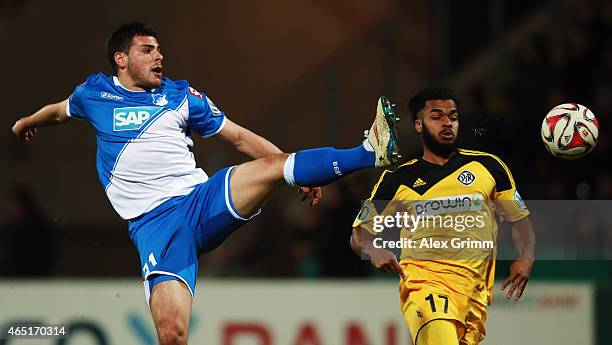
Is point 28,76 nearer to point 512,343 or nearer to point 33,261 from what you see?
point 33,261

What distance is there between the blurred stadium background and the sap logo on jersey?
2164 millimetres

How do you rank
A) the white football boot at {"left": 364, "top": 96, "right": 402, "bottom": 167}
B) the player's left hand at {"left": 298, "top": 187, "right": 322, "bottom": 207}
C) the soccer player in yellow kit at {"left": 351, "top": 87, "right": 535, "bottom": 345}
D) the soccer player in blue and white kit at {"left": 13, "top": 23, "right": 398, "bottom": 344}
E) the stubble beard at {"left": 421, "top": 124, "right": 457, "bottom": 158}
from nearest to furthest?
the white football boot at {"left": 364, "top": 96, "right": 402, "bottom": 167}
the soccer player in blue and white kit at {"left": 13, "top": 23, "right": 398, "bottom": 344}
the soccer player in yellow kit at {"left": 351, "top": 87, "right": 535, "bottom": 345}
the player's left hand at {"left": 298, "top": 187, "right": 322, "bottom": 207}
the stubble beard at {"left": 421, "top": 124, "right": 457, "bottom": 158}

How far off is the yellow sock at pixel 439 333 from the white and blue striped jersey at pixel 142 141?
56.4 inches

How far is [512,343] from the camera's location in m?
7.95

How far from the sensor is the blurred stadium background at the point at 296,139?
820 centimetres

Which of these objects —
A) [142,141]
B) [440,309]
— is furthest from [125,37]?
[440,309]

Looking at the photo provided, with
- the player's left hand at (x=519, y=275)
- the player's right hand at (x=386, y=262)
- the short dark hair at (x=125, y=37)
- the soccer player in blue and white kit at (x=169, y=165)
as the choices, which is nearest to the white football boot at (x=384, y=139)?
the soccer player in blue and white kit at (x=169, y=165)

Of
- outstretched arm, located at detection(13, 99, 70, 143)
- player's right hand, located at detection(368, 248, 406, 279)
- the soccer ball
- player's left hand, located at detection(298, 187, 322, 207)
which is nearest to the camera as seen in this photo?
player's right hand, located at detection(368, 248, 406, 279)

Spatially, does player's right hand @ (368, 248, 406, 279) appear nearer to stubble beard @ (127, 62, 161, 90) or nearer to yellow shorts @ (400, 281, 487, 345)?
yellow shorts @ (400, 281, 487, 345)

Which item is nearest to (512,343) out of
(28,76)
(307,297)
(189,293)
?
(307,297)

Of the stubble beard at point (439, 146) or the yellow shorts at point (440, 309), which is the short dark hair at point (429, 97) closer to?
the stubble beard at point (439, 146)

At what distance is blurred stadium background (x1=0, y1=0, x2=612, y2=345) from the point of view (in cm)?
820

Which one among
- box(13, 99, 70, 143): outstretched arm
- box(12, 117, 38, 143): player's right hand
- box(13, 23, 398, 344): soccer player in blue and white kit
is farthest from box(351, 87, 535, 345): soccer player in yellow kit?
box(12, 117, 38, 143): player's right hand

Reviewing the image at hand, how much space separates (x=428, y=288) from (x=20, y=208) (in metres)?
4.27
